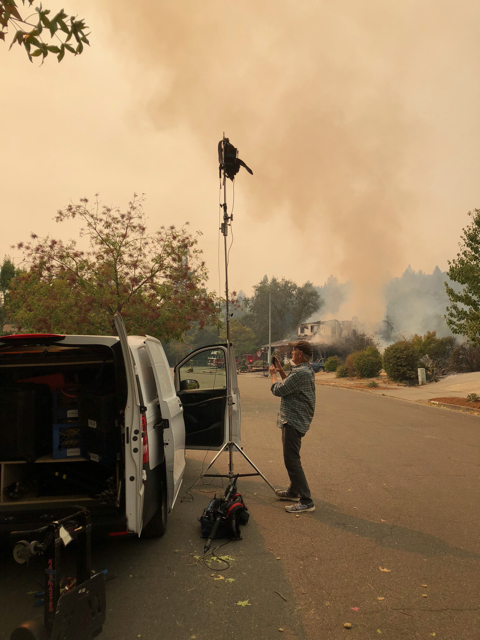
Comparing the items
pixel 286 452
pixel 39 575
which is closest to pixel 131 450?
pixel 39 575

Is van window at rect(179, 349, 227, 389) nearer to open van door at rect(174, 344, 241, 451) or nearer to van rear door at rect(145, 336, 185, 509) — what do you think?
open van door at rect(174, 344, 241, 451)

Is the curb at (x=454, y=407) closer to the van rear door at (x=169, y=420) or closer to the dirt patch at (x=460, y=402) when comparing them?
the dirt patch at (x=460, y=402)

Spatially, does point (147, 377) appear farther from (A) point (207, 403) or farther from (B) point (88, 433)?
(A) point (207, 403)

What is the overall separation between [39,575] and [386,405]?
46.9 feet

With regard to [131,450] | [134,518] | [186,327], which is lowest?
[134,518]

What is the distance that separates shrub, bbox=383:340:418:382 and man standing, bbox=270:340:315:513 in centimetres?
2213

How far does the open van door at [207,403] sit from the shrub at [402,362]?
70.3 feet

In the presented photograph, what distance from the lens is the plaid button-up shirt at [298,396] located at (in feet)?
17.6

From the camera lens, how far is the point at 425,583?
3609 millimetres

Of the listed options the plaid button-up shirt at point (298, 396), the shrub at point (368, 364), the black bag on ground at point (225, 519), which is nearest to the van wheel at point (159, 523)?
the black bag on ground at point (225, 519)

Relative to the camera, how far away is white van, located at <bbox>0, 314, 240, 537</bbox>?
3.61 metres

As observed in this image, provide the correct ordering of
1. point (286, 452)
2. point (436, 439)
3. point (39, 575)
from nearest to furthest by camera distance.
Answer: point (39, 575)
point (286, 452)
point (436, 439)

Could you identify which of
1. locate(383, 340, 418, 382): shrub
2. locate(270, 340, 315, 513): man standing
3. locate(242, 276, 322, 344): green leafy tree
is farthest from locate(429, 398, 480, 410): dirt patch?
locate(242, 276, 322, 344): green leafy tree

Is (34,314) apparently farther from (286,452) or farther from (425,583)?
(425,583)
